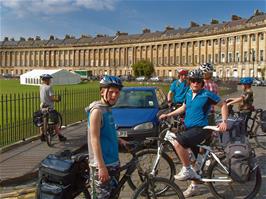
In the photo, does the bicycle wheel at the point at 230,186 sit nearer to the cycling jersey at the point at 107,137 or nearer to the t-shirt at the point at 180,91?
the cycling jersey at the point at 107,137

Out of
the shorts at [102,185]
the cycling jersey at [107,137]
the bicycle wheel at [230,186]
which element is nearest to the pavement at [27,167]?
the bicycle wheel at [230,186]

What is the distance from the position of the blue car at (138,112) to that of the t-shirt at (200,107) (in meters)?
4.05

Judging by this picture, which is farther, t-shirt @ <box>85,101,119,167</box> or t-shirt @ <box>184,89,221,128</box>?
t-shirt @ <box>184,89,221,128</box>

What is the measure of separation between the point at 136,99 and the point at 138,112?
105 cm

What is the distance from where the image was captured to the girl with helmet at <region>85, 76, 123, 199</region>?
4320 mm

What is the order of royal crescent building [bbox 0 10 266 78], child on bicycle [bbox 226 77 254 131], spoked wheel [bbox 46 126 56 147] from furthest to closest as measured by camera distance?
royal crescent building [bbox 0 10 266 78], spoked wheel [bbox 46 126 56 147], child on bicycle [bbox 226 77 254 131]

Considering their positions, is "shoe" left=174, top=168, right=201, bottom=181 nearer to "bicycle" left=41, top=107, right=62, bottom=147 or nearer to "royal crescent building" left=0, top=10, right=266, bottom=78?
"bicycle" left=41, top=107, right=62, bottom=147

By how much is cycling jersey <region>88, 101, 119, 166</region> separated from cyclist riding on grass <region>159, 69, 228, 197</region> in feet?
5.67

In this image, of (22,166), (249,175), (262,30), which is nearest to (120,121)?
(22,166)

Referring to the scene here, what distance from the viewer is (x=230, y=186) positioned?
632 cm

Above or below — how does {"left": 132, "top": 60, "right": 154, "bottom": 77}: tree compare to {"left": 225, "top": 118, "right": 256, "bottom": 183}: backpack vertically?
above

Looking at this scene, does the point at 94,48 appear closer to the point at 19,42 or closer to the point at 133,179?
the point at 19,42

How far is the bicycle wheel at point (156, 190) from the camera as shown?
484 cm

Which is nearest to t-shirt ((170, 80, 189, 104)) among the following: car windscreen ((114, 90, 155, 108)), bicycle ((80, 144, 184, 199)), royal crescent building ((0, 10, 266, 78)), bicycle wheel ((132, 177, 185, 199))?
car windscreen ((114, 90, 155, 108))
